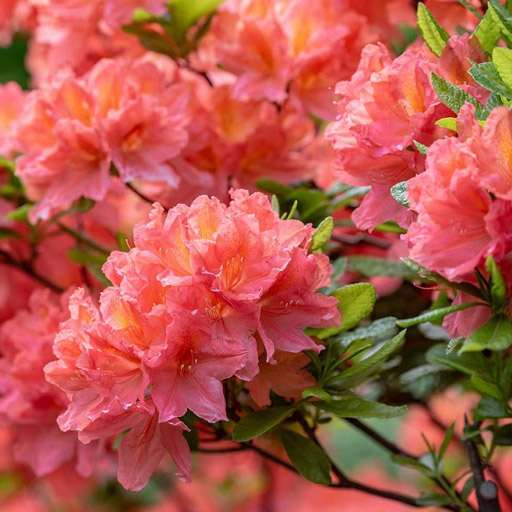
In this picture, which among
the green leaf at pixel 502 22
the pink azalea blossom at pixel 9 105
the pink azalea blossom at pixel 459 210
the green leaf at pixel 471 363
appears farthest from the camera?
the pink azalea blossom at pixel 9 105

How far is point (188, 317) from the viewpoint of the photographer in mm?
672

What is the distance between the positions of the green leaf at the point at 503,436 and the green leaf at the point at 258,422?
0.20 m

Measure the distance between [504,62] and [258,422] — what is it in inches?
13.0

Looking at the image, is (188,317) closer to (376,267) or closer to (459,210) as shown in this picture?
(459,210)

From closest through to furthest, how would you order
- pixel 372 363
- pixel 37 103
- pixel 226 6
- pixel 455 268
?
pixel 455 268, pixel 372 363, pixel 37 103, pixel 226 6

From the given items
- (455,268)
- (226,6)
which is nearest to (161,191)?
(226,6)

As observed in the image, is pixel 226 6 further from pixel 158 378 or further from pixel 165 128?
pixel 158 378

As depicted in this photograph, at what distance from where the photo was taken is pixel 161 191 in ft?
3.68

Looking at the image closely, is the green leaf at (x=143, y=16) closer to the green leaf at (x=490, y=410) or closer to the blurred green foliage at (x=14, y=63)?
the green leaf at (x=490, y=410)

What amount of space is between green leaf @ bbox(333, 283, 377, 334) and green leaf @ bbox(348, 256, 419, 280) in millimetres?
239

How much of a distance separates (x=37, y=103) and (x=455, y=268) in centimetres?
55

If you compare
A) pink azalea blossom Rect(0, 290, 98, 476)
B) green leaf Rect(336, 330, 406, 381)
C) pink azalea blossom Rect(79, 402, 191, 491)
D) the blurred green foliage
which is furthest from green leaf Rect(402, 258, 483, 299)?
the blurred green foliage

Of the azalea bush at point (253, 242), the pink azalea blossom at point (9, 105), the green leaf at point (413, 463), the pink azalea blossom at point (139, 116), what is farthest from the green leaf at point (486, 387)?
the pink azalea blossom at point (9, 105)

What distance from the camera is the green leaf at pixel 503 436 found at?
85 cm
